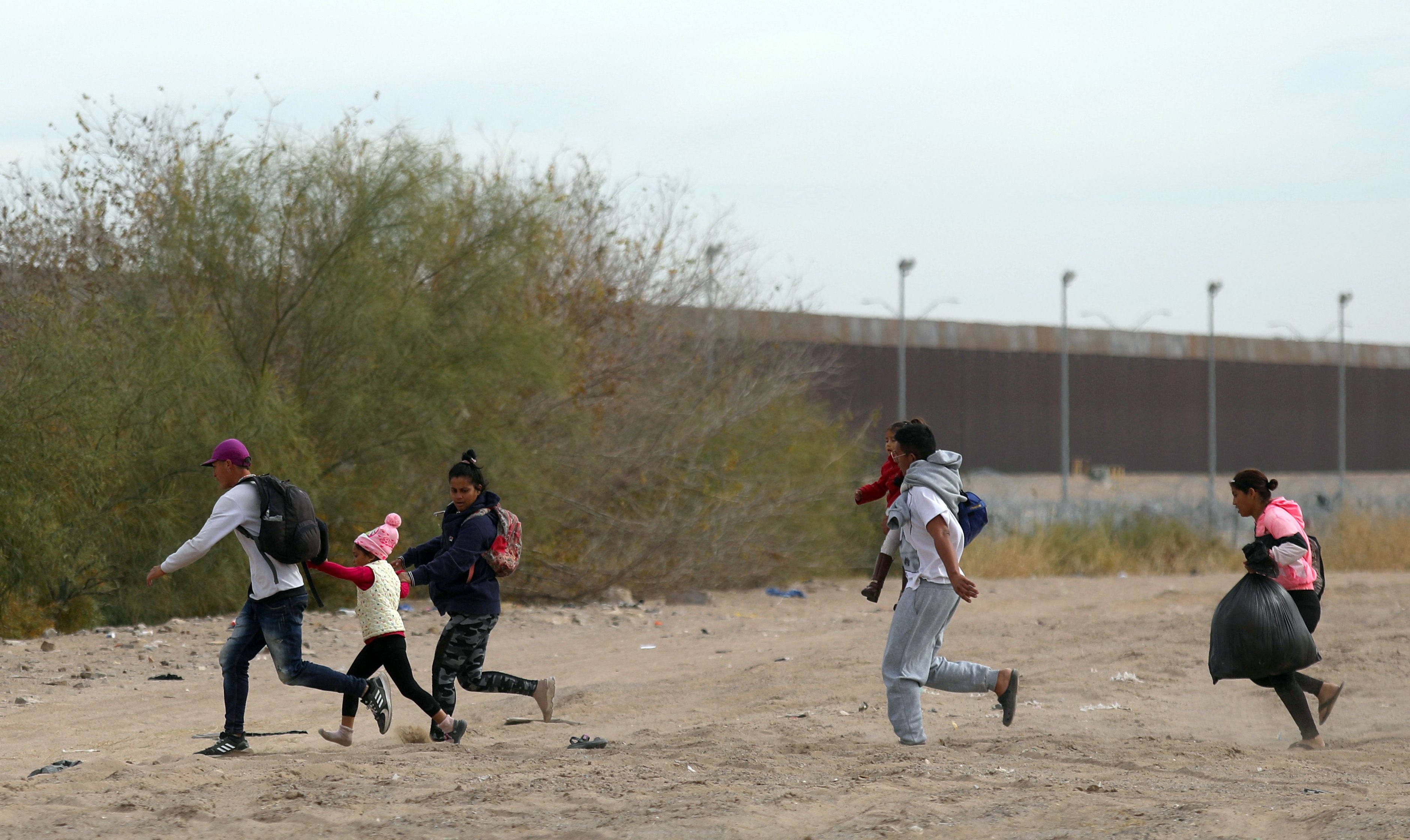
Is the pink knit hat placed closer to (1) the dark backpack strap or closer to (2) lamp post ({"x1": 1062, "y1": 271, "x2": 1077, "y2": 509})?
(1) the dark backpack strap

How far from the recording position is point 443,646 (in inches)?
301

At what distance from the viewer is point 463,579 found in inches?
295

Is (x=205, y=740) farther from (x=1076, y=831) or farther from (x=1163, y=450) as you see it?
(x=1163, y=450)

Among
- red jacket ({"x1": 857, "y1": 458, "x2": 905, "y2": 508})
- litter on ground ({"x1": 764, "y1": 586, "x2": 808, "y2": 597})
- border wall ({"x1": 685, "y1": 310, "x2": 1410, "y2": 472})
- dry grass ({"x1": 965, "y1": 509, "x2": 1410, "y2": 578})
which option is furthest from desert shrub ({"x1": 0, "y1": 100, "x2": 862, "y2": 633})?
border wall ({"x1": 685, "y1": 310, "x2": 1410, "y2": 472})

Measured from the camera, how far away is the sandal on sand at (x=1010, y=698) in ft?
24.6

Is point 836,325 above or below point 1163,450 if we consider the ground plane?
above

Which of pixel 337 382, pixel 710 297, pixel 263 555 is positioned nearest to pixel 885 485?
pixel 263 555

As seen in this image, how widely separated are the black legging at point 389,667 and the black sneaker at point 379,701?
0.07 metres

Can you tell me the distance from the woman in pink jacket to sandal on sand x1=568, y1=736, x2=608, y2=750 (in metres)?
3.60

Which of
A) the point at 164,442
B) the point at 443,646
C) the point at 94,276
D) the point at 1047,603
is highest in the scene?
the point at 94,276

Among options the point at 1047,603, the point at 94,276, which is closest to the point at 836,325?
the point at 1047,603

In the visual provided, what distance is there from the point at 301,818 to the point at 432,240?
A: 1170 centimetres

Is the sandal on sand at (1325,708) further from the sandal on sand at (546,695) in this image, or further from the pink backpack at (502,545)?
the pink backpack at (502,545)

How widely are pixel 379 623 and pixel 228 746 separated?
937 mm
